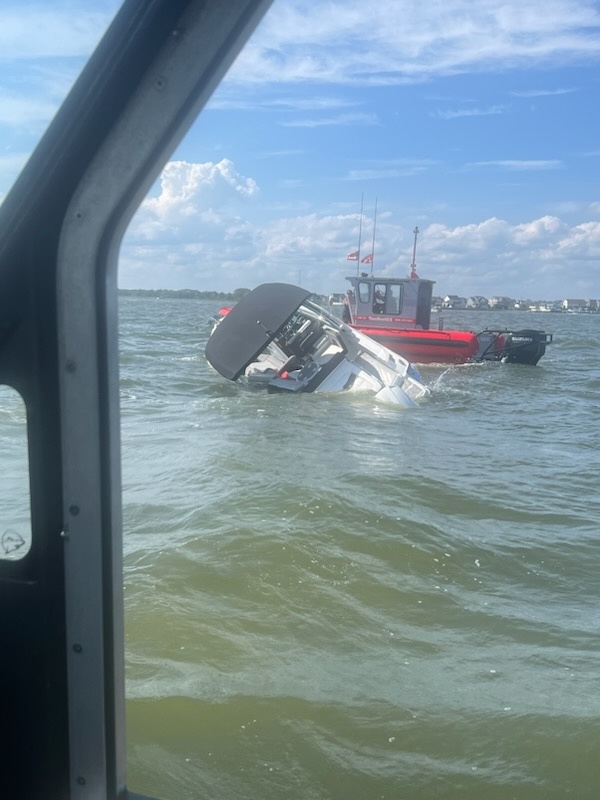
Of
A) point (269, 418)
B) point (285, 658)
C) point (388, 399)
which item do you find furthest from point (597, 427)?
point (285, 658)

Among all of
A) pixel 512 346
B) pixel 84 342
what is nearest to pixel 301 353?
pixel 512 346

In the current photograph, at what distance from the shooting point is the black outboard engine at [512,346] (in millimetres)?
23516

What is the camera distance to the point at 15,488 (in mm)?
1785

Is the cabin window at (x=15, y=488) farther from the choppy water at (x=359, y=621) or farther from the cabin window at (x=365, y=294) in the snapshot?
the cabin window at (x=365, y=294)

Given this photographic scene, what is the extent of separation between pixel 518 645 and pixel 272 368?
13590mm

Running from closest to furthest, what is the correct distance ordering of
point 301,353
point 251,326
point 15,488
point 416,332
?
point 15,488 → point 251,326 → point 301,353 → point 416,332

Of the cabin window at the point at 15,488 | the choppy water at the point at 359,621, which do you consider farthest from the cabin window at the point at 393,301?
the cabin window at the point at 15,488

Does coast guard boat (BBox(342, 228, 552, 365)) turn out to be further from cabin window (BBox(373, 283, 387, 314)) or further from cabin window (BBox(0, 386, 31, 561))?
cabin window (BBox(0, 386, 31, 561))

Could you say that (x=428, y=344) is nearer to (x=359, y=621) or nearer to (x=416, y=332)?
(x=416, y=332)

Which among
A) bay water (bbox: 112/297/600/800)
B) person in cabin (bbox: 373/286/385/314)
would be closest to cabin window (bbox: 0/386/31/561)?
bay water (bbox: 112/297/600/800)

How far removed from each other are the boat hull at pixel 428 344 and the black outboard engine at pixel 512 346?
2.00m

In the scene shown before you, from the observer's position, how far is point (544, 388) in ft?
64.7

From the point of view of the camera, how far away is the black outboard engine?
23.5 m

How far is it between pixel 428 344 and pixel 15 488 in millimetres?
19707
